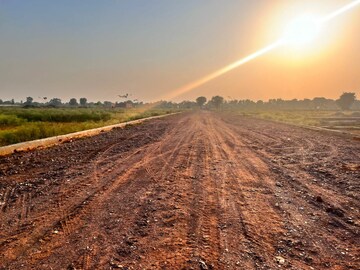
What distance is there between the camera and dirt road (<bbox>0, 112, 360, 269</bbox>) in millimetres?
3410

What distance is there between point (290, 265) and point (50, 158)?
901 cm

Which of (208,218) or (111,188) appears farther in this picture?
(111,188)

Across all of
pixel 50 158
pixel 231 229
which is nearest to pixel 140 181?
pixel 231 229

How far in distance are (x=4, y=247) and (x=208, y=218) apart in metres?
2.92

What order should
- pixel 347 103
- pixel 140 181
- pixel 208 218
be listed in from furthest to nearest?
1. pixel 347 103
2. pixel 140 181
3. pixel 208 218

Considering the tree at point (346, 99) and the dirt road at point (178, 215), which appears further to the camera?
the tree at point (346, 99)

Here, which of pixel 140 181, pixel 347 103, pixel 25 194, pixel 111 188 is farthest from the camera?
pixel 347 103

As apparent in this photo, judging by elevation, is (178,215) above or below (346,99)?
below

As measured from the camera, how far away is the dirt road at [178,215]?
134 inches

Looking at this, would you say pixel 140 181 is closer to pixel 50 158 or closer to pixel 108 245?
pixel 108 245

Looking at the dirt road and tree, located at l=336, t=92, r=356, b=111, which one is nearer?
the dirt road

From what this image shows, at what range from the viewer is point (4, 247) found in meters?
3.62

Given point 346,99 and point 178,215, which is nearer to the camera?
point 178,215

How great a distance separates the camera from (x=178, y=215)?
474 cm
